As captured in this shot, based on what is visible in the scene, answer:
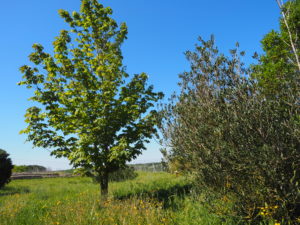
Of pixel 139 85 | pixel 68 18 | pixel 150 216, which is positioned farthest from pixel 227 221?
pixel 68 18

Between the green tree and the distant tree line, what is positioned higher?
the green tree

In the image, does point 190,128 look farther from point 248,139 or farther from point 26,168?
point 26,168

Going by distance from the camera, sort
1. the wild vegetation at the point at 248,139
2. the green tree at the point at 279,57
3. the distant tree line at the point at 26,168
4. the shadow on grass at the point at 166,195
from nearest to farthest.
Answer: the wild vegetation at the point at 248,139, the green tree at the point at 279,57, the shadow on grass at the point at 166,195, the distant tree line at the point at 26,168

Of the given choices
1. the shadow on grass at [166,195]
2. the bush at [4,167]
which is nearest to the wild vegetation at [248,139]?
the shadow on grass at [166,195]

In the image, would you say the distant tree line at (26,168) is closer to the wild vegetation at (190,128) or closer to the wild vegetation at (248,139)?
the wild vegetation at (190,128)

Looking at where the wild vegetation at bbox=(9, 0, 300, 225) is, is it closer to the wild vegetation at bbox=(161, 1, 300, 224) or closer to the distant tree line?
the wild vegetation at bbox=(161, 1, 300, 224)

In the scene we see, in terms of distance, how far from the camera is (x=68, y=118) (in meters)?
7.92

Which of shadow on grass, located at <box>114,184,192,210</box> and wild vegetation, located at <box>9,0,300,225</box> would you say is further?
shadow on grass, located at <box>114,184,192,210</box>

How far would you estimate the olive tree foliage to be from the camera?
3.62m

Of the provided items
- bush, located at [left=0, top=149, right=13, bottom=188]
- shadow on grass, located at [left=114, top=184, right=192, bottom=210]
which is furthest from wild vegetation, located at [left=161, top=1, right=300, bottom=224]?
bush, located at [left=0, top=149, right=13, bottom=188]

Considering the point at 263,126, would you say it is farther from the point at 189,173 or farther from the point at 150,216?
the point at 150,216

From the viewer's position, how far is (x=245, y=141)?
12.3ft

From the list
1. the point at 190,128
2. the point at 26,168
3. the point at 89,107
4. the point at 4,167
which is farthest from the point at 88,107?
the point at 26,168

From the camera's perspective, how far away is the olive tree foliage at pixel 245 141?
3615 mm
